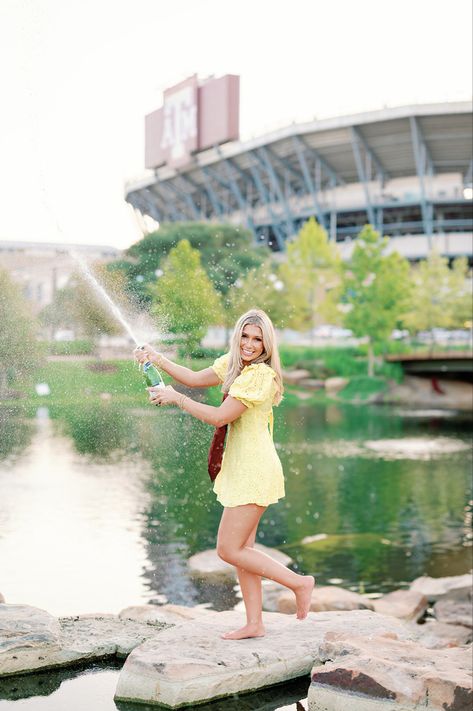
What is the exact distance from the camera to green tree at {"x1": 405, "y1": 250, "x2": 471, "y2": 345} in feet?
159

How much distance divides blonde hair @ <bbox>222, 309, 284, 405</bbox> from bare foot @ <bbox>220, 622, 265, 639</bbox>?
4.48 feet

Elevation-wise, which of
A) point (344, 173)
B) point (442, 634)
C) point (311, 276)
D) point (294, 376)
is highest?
point (344, 173)

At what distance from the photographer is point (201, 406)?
465cm

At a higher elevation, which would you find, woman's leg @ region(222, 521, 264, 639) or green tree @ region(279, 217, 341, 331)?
green tree @ region(279, 217, 341, 331)

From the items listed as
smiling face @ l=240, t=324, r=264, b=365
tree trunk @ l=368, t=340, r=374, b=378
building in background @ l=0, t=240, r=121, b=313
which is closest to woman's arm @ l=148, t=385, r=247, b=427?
smiling face @ l=240, t=324, r=264, b=365

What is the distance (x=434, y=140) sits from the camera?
5594 centimetres

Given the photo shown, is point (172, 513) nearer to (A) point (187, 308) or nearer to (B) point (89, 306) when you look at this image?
(B) point (89, 306)

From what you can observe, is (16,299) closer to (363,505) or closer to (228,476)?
(228,476)

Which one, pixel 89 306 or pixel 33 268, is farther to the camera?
pixel 33 268

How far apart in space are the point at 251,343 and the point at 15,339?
5125 mm

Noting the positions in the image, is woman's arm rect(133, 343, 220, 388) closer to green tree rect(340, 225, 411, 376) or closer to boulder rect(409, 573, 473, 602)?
boulder rect(409, 573, 473, 602)

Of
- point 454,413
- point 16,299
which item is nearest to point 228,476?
point 16,299

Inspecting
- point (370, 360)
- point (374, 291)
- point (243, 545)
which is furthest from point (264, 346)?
point (374, 291)

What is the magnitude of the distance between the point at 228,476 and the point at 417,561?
10.1 metres
